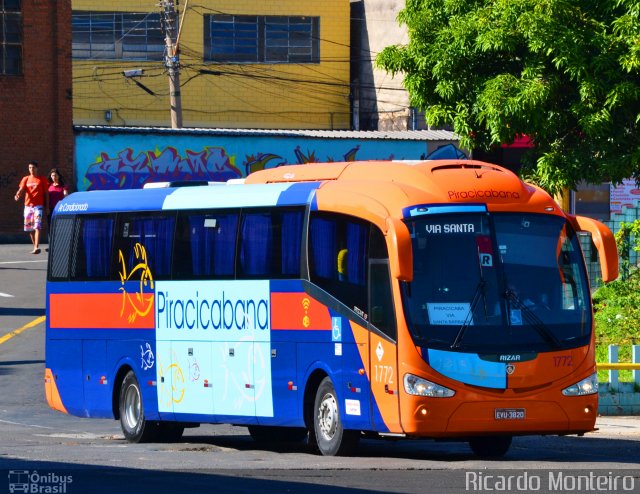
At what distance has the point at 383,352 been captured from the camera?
14172 millimetres

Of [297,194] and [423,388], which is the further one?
[297,194]

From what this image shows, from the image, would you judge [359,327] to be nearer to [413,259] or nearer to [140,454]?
[413,259]

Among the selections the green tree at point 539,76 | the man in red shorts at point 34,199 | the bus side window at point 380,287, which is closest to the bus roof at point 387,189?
the bus side window at point 380,287

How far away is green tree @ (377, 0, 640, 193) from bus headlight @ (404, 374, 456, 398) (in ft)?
31.2

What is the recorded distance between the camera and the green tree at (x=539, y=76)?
22.4 metres

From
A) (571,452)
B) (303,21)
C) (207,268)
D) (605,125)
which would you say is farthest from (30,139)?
(571,452)

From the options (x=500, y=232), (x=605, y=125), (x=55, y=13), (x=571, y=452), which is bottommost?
(x=571, y=452)

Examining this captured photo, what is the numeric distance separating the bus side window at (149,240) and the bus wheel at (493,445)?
176 inches

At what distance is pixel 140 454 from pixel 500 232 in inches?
171

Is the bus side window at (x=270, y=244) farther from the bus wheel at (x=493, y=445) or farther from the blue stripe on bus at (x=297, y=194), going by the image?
the bus wheel at (x=493, y=445)

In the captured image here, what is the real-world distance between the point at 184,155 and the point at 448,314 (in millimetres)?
29854

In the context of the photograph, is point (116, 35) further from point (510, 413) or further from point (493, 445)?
point (510, 413)

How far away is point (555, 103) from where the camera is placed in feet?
77.6

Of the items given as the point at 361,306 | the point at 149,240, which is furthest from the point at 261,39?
the point at 361,306
